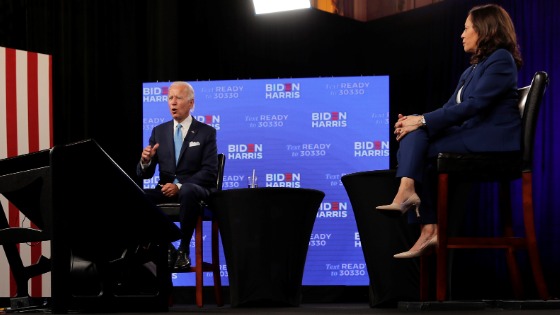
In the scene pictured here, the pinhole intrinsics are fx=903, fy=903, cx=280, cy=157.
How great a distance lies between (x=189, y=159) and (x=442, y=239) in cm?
209

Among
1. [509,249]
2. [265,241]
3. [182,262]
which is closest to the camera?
[509,249]

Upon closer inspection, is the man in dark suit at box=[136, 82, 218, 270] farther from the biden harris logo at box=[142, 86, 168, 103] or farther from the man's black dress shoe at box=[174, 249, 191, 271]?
the biden harris logo at box=[142, 86, 168, 103]

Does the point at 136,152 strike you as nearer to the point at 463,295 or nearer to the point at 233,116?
the point at 233,116

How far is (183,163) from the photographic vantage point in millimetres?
4984

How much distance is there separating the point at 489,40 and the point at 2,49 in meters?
3.26

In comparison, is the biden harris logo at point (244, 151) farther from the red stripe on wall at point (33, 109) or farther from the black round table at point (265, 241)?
the black round table at point (265, 241)

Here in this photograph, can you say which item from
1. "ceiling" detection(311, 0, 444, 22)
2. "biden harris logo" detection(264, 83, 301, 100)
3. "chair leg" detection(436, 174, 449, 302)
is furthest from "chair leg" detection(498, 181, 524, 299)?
"ceiling" detection(311, 0, 444, 22)

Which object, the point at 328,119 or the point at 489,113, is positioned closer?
the point at 489,113

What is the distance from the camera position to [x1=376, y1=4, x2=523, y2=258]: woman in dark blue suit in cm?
326

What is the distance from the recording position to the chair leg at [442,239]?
3.18 m

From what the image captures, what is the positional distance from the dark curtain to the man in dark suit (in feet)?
5.69

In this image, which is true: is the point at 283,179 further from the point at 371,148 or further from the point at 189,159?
the point at 189,159

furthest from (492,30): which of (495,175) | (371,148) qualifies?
(371,148)

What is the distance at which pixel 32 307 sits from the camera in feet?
10.8
